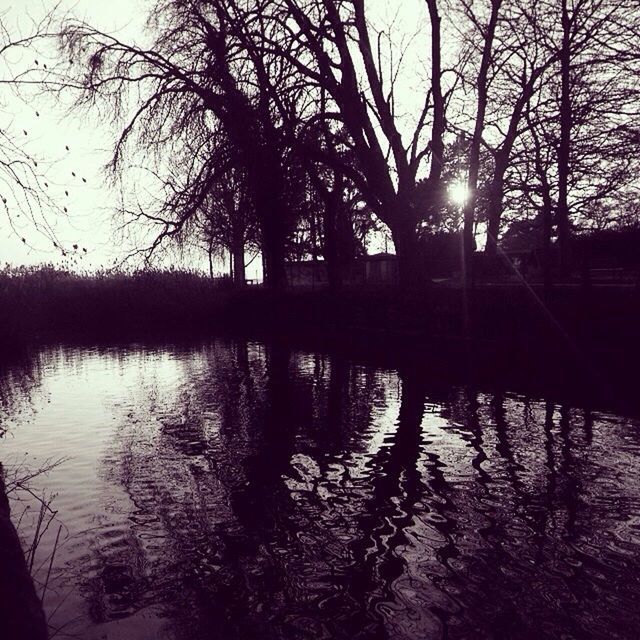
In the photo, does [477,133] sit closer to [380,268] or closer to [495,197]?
[495,197]

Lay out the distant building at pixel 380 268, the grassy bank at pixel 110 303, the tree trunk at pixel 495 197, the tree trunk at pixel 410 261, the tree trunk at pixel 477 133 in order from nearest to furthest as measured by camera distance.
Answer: the tree trunk at pixel 477 133 < the tree trunk at pixel 495 197 < the tree trunk at pixel 410 261 < the grassy bank at pixel 110 303 < the distant building at pixel 380 268

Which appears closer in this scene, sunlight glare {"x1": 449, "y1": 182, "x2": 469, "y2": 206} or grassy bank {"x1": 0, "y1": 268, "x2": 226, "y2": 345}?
sunlight glare {"x1": 449, "y1": 182, "x2": 469, "y2": 206}

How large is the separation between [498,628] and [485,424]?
543 centimetres

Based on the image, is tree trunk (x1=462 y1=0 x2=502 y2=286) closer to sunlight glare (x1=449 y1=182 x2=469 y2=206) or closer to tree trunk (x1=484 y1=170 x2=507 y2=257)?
sunlight glare (x1=449 y1=182 x2=469 y2=206)

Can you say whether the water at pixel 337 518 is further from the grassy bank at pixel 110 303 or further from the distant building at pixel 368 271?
the distant building at pixel 368 271

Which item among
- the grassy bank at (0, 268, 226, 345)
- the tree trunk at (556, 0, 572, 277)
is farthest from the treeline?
the grassy bank at (0, 268, 226, 345)

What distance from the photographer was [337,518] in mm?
5938

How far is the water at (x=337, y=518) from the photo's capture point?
4297 mm

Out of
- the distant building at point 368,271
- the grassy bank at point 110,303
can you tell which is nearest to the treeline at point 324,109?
the grassy bank at point 110,303

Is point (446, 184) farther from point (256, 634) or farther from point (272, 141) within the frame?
point (256, 634)

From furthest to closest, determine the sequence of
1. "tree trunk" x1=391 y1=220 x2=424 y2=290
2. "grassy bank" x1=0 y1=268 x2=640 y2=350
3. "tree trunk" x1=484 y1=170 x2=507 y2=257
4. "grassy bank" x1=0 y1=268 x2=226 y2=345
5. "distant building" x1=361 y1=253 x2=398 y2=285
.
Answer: "distant building" x1=361 y1=253 x2=398 y2=285 → "grassy bank" x1=0 y1=268 x2=226 y2=345 → "tree trunk" x1=391 y1=220 x2=424 y2=290 → "tree trunk" x1=484 y1=170 x2=507 y2=257 → "grassy bank" x1=0 y1=268 x2=640 y2=350

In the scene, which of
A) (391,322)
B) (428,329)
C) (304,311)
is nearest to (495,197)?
(428,329)

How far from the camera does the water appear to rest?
14.1 feet

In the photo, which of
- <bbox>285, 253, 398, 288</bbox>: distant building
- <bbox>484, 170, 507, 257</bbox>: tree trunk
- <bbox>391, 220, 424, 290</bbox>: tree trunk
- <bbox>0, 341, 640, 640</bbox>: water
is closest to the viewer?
<bbox>0, 341, 640, 640</bbox>: water
